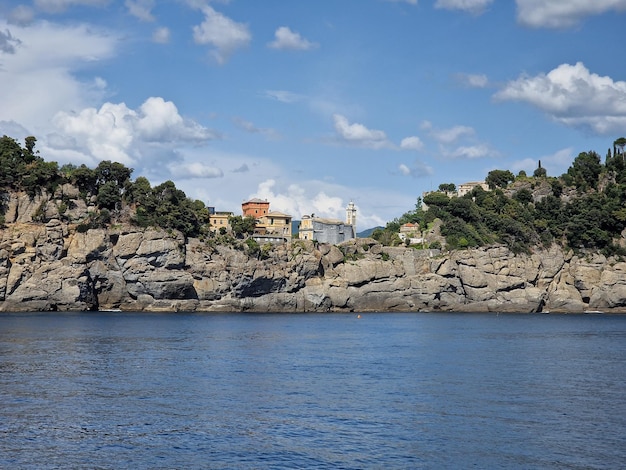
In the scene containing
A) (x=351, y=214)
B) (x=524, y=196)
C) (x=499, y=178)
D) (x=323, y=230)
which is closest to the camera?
(x=524, y=196)

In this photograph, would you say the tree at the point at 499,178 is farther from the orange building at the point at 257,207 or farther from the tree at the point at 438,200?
the orange building at the point at 257,207

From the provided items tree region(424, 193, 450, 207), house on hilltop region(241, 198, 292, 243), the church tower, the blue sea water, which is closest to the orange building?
house on hilltop region(241, 198, 292, 243)

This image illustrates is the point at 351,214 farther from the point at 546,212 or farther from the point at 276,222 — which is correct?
the point at 546,212

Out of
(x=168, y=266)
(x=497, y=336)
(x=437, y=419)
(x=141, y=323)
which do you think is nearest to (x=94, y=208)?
(x=168, y=266)

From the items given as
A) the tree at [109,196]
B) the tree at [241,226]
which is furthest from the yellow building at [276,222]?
the tree at [109,196]

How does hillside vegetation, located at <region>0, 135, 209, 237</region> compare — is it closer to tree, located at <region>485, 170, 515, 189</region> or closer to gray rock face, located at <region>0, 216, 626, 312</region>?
gray rock face, located at <region>0, 216, 626, 312</region>

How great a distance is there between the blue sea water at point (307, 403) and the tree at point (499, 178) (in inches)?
3404

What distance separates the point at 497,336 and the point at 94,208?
60245mm

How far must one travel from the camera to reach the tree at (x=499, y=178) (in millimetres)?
146750

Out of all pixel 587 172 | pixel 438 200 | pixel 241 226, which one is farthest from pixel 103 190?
pixel 587 172

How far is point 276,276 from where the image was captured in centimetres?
10950

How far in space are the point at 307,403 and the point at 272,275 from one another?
7666 cm

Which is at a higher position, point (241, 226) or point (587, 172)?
point (587, 172)

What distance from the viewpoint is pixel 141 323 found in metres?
82.2
